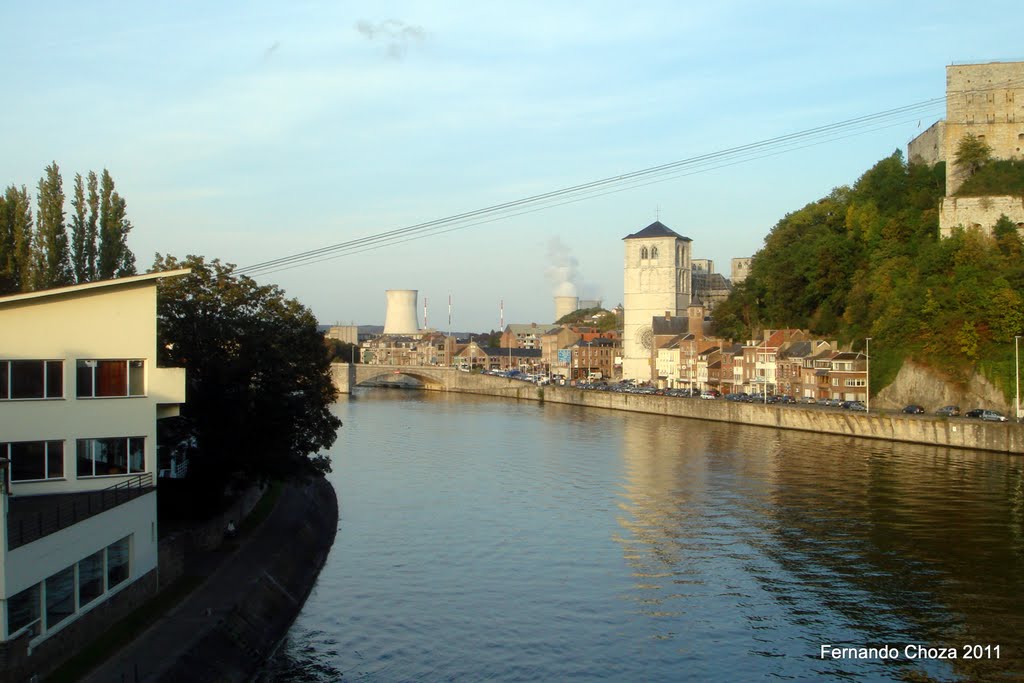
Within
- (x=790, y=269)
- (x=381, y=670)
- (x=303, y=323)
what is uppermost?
(x=790, y=269)

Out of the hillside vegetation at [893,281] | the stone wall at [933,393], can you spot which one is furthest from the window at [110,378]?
the hillside vegetation at [893,281]

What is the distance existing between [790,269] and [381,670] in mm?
49864

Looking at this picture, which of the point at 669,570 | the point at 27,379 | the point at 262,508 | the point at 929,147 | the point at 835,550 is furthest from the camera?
the point at 929,147

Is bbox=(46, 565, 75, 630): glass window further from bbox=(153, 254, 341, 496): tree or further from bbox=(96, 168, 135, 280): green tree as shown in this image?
bbox=(96, 168, 135, 280): green tree

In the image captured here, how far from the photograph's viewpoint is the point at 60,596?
11.6 m

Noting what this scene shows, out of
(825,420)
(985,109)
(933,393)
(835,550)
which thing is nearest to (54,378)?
(835,550)

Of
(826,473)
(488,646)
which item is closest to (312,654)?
(488,646)

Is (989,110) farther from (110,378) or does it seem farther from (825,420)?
(110,378)

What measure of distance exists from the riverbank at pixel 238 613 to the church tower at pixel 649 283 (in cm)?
6076

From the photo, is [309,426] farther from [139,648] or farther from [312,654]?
[139,648]

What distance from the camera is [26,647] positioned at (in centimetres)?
1043

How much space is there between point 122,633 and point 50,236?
44.2 feet

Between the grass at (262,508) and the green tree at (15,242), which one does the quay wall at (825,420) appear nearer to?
the grass at (262,508)

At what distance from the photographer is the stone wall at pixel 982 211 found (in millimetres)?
47062
